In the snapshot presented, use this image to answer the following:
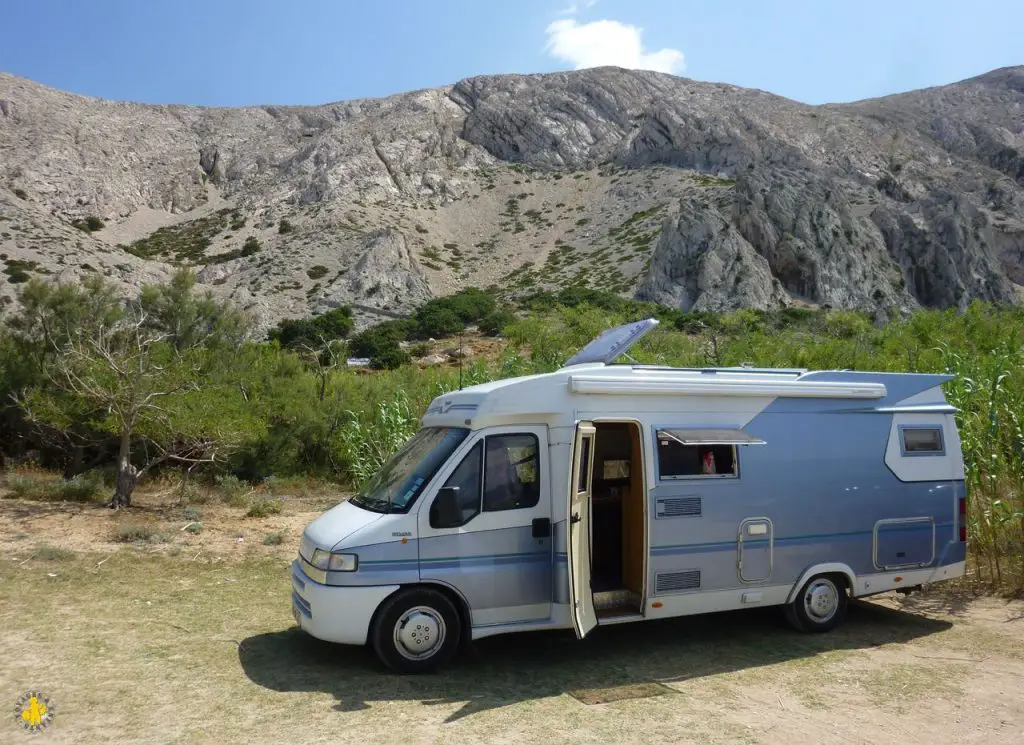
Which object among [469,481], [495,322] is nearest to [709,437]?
[469,481]

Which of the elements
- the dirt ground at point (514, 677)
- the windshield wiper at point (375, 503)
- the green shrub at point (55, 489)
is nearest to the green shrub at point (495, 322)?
the green shrub at point (55, 489)

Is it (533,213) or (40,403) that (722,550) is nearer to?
(40,403)

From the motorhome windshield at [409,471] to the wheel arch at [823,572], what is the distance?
350 centimetres

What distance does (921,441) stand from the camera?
7676 mm

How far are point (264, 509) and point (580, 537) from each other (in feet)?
32.2

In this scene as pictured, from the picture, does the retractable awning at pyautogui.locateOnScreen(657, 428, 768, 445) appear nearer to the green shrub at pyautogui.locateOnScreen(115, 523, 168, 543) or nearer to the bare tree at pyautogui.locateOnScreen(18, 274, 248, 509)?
the green shrub at pyautogui.locateOnScreen(115, 523, 168, 543)

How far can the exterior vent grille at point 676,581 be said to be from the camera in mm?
6570

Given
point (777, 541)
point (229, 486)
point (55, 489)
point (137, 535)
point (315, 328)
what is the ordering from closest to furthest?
point (777, 541) < point (137, 535) < point (55, 489) < point (229, 486) < point (315, 328)

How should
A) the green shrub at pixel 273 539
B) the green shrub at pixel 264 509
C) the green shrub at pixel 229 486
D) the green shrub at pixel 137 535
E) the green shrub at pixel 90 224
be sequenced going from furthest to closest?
the green shrub at pixel 90 224
the green shrub at pixel 229 486
the green shrub at pixel 264 509
the green shrub at pixel 273 539
the green shrub at pixel 137 535

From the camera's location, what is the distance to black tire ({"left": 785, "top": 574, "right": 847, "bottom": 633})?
7.25 metres

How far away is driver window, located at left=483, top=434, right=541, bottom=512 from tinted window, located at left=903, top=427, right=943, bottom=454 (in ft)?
13.0

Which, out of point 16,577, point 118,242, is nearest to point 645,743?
point 16,577

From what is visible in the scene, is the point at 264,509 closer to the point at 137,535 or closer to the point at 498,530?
the point at 137,535

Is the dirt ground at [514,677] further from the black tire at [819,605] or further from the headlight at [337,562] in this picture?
the headlight at [337,562]
